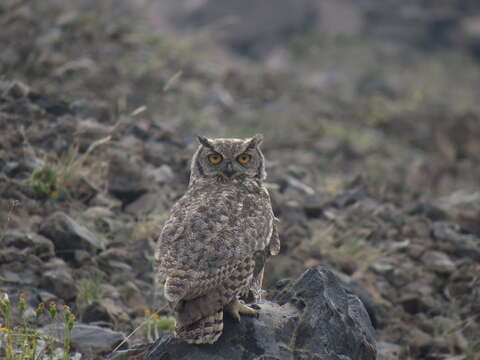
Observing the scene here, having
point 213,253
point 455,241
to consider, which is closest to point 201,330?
point 213,253

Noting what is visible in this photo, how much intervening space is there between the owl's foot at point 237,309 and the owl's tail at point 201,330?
168mm

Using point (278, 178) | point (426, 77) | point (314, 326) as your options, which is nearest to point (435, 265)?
point (278, 178)

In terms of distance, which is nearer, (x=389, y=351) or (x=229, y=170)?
(x=229, y=170)

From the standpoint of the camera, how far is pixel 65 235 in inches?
216

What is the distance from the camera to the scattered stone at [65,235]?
549 centimetres

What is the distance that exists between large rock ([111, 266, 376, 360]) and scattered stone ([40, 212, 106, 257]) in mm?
1777

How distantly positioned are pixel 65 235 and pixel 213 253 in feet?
7.52

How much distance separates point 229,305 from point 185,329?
0.31m

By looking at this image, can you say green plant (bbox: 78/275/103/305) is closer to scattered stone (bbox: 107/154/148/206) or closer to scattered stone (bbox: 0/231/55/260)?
scattered stone (bbox: 0/231/55/260)

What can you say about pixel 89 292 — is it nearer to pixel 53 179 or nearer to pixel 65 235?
pixel 65 235

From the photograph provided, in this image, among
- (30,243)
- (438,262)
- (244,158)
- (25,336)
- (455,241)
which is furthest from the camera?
(455,241)

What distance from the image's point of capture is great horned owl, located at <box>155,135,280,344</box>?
348cm

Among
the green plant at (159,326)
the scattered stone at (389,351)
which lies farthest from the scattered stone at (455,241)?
the green plant at (159,326)

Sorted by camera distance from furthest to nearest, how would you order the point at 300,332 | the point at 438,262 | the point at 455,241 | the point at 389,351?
the point at 455,241
the point at 438,262
the point at 389,351
the point at 300,332
